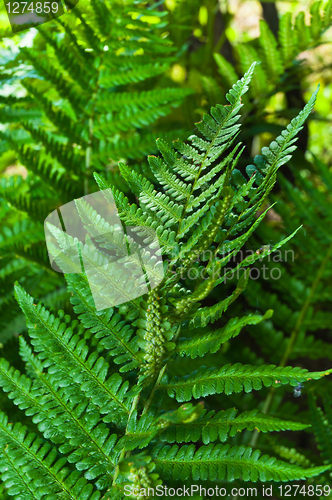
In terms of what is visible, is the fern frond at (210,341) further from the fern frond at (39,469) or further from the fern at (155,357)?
the fern frond at (39,469)

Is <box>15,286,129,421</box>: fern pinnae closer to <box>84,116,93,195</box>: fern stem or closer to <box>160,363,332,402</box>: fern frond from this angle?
<box>160,363,332,402</box>: fern frond

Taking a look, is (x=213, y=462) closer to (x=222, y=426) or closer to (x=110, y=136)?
(x=222, y=426)

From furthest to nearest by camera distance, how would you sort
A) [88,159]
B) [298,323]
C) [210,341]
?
[298,323], [88,159], [210,341]

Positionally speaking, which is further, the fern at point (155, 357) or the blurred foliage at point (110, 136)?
the blurred foliage at point (110, 136)

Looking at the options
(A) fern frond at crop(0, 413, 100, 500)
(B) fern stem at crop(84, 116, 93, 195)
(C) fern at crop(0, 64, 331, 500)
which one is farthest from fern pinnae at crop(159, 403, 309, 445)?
(B) fern stem at crop(84, 116, 93, 195)

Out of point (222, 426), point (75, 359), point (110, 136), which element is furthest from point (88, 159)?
point (222, 426)

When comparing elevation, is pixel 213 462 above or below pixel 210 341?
below

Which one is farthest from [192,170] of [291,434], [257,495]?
[291,434]

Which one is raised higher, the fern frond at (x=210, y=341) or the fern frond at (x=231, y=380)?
the fern frond at (x=210, y=341)

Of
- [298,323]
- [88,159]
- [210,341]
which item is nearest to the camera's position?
[210,341]

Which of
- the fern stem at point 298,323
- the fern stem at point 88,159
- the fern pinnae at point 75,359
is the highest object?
the fern stem at point 88,159

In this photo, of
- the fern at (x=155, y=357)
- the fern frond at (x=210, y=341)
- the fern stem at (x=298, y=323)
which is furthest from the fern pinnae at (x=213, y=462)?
the fern stem at (x=298, y=323)

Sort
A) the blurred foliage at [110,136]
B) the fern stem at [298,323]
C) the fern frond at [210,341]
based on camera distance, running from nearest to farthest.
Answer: the fern frond at [210,341], the blurred foliage at [110,136], the fern stem at [298,323]
